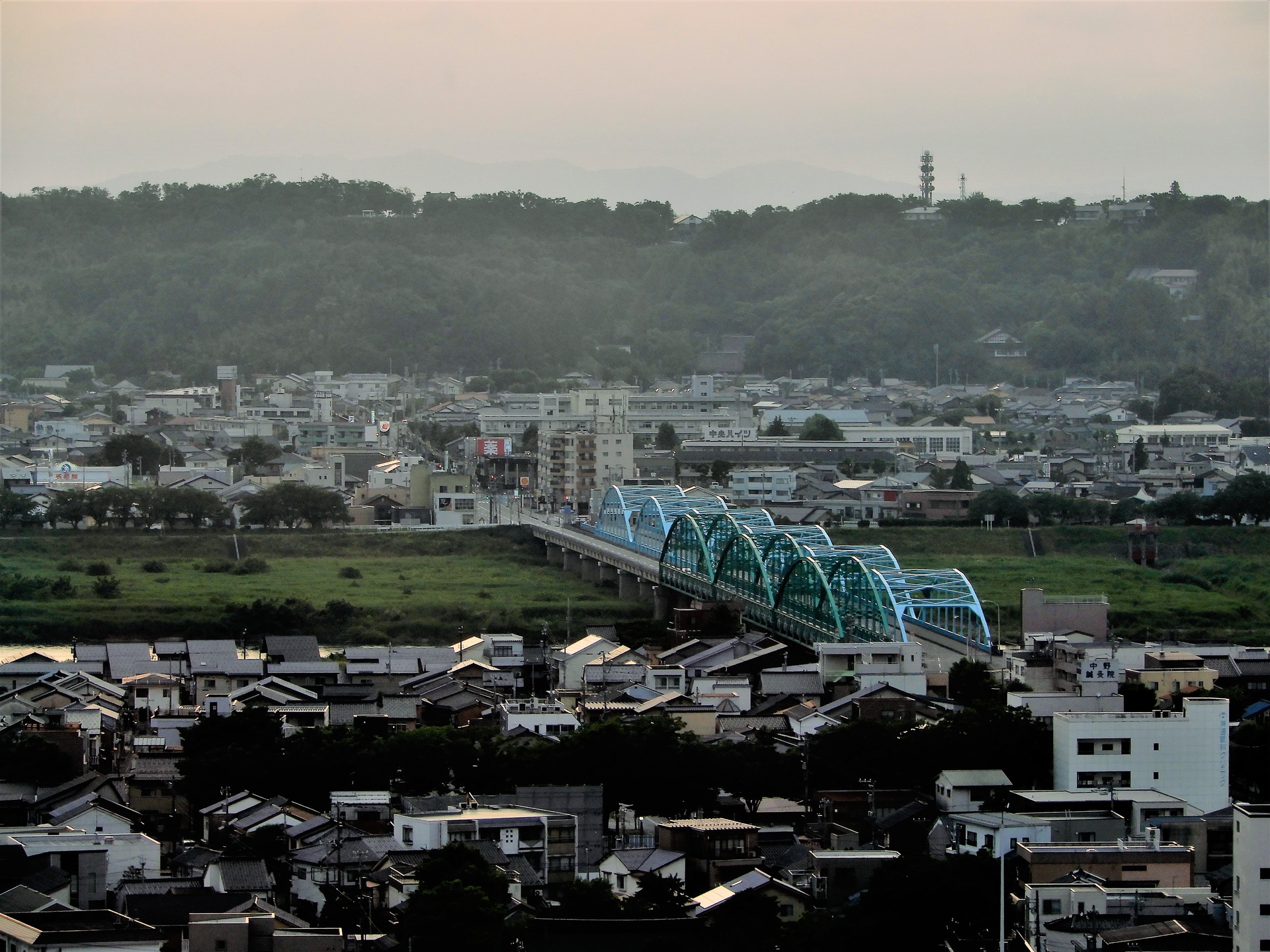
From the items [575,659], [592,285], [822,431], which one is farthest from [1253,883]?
[592,285]

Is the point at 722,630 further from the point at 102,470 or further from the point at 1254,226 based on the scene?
the point at 1254,226

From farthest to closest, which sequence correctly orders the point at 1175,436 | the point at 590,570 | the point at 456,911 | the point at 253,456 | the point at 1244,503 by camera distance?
the point at 1175,436
the point at 253,456
the point at 1244,503
the point at 590,570
the point at 456,911

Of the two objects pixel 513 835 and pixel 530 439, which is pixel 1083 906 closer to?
pixel 513 835

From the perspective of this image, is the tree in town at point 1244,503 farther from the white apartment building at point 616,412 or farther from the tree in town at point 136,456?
the tree in town at point 136,456

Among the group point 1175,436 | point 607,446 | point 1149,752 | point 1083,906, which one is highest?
point 607,446

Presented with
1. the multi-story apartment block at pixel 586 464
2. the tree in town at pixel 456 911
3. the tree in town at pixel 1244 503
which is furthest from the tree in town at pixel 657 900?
the multi-story apartment block at pixel 586 464

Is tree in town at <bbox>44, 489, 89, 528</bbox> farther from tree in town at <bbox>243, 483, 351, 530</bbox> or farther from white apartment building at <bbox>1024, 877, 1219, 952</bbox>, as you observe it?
white apartment building at <bbox>1024, 877, 1219, 952</bbox>
